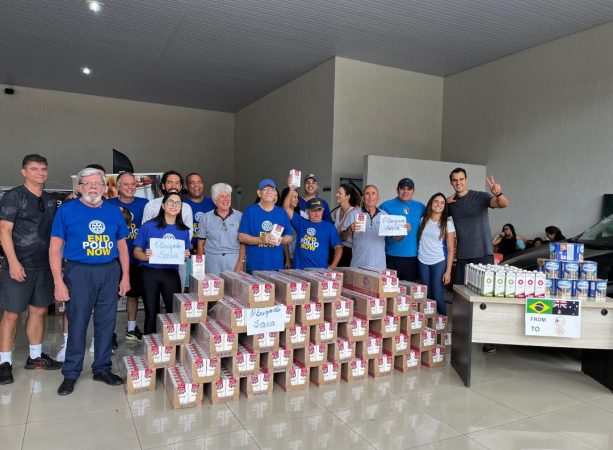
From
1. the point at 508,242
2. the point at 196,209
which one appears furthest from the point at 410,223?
the point at 508,242

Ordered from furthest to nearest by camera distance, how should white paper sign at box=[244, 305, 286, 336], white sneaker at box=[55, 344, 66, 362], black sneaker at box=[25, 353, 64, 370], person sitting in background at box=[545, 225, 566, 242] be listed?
person sitting in background at box=[545, 225, 566, 242] → white sneaker at box=[55, 344, 66, 362] → black sneaker at box=[25, 353, 64, 370] → white paper sign at box=[244, 305, 286, 336]

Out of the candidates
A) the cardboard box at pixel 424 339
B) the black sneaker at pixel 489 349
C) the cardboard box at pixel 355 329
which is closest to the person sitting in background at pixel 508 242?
the black sneaker at pixel 489 349

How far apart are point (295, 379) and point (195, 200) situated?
2336mm

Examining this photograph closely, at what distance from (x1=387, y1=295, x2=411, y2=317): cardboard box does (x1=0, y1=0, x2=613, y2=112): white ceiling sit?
14.0 ft

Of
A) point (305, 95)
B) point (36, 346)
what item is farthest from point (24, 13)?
point (36, 346)

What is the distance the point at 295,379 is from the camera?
10.7 ft

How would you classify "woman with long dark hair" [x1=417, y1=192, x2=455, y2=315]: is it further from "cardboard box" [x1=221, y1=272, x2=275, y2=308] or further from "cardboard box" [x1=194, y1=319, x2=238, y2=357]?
"cardboard box" [x1=194, y1=319, x2=238, y2=357]

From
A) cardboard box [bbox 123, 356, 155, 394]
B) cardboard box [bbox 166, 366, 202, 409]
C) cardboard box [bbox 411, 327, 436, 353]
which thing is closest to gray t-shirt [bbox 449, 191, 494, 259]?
cardboard box [bbox 411, 327, 436, 353]

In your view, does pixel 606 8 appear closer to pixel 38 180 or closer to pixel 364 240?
pixel 364 240

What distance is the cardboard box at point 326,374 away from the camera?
3.36 meters

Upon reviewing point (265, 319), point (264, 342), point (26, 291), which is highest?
point (26, 291)

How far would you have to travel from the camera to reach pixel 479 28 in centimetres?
680

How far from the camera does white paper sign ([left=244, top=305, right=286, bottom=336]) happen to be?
309 cm

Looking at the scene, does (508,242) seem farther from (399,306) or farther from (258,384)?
(258,384)
